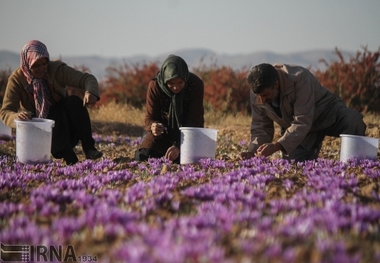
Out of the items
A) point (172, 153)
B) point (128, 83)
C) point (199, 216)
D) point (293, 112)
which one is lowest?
point (172, 153)

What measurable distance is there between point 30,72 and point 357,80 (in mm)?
10375

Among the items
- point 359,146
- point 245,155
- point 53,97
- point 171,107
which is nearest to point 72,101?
point 53,97

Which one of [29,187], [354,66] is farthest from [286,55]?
[29,187]

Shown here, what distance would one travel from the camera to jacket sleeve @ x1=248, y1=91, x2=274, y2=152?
18.2ft

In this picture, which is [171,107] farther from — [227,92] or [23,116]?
[227,92]

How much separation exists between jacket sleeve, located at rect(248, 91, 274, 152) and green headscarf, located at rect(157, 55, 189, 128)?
2.78 feet

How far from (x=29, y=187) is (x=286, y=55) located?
192 meters

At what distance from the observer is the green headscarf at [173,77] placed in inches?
196

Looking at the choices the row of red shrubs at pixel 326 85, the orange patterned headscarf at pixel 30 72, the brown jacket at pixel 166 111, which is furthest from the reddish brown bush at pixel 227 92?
the orange patterned headscarf at pixel 30 72

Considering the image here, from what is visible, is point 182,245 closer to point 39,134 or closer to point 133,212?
point 133,212

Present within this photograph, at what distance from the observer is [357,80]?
13.6m

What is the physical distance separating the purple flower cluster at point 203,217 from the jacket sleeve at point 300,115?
2.72ft

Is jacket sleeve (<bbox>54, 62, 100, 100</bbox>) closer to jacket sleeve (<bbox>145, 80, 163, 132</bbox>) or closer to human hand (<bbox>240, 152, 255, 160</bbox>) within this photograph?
jacket sleeve (<bbox>145, 80, 163, 132</bbox>)

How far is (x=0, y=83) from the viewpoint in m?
15.5
